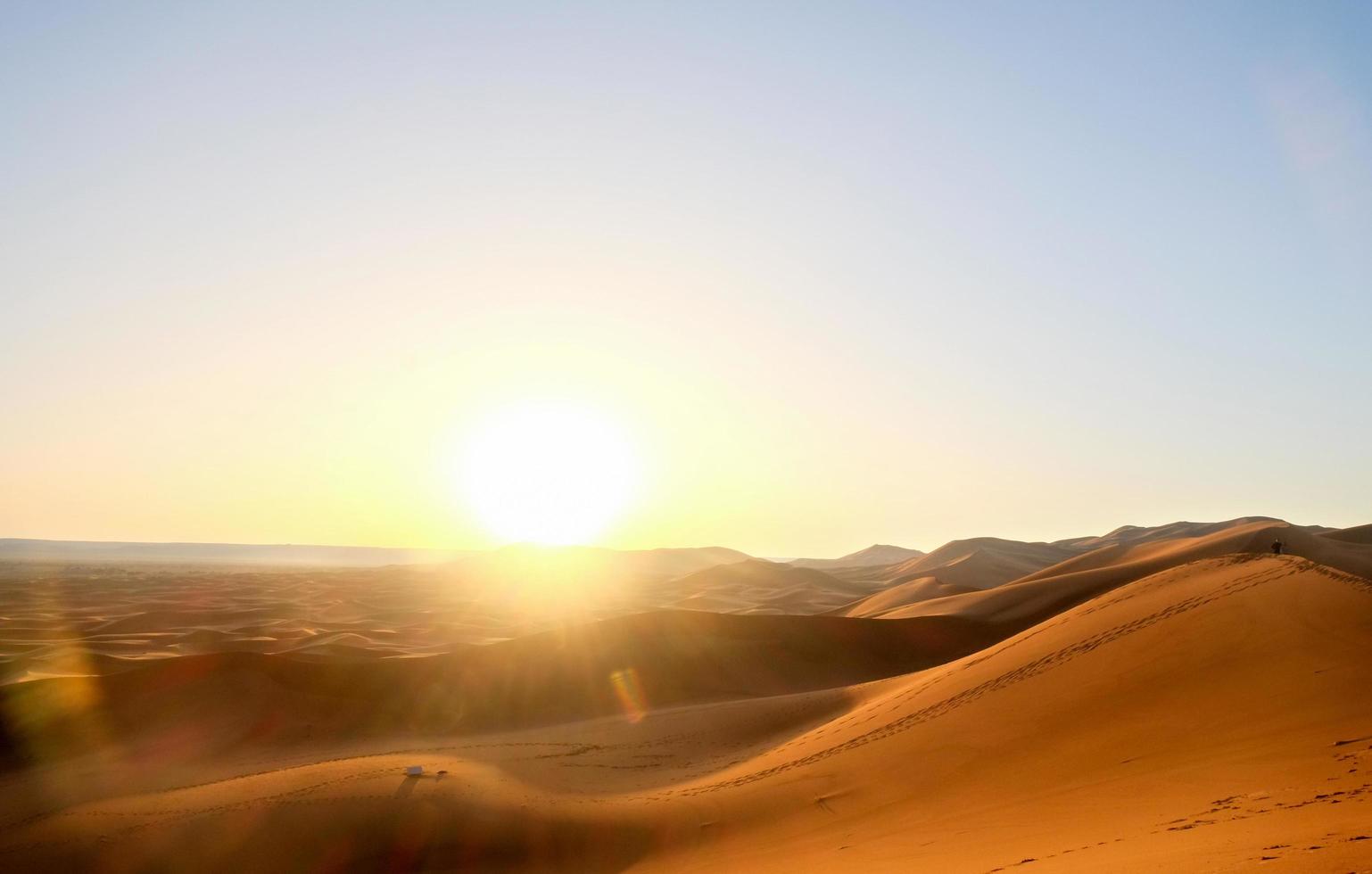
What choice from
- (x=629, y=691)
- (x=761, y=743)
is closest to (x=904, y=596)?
(x=629, y=691)

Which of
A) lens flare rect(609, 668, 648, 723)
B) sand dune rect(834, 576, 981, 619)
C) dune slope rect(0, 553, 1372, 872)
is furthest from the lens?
sand dune rect(834, 576, 981, 619)

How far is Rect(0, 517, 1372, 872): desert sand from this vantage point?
7.70 metres

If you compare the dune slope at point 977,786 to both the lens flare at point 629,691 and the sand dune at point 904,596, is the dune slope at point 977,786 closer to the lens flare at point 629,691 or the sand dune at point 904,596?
the lens flare at point 629,691

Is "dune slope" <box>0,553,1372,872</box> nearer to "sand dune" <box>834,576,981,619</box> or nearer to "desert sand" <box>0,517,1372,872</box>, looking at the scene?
"desert sand" <box>0,517,1372,872</box>

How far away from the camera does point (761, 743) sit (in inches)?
→ 679

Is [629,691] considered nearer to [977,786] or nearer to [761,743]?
[761,743]

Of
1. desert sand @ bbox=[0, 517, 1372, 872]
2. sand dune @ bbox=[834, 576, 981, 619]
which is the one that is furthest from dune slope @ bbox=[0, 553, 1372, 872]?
sand dune @ bbox=[834, 576, 981, 619]

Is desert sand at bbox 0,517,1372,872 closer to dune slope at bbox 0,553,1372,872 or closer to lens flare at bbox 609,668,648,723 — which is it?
dune slope at bbox 0,553,1372,872

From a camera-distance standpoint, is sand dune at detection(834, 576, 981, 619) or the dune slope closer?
the dune slope

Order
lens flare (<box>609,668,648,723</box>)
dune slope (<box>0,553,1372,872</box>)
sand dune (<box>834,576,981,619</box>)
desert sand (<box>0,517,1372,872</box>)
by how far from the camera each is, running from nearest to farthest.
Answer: dune slope (<box>0,553,1372,872</box>), desert sand (<box>0,517,1372,872</box>), lens flare (<box>609,668,648,723</box>), sand dune (<box>834,576,981,619</box>)

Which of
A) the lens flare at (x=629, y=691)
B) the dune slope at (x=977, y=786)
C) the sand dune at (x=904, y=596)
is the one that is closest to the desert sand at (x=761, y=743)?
the dune slope at (x=977, y=786)

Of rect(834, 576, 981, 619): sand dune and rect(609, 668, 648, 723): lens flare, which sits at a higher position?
rect(834, 576, 981, 619): sand dune

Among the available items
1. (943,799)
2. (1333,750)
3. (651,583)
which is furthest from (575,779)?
(651,583)

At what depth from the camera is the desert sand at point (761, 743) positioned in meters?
7.70
